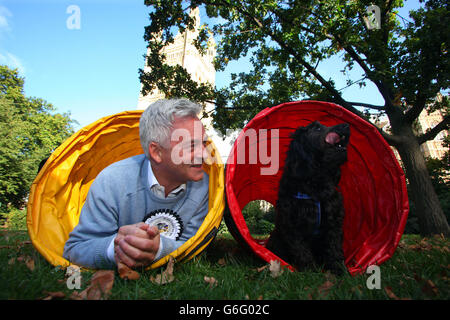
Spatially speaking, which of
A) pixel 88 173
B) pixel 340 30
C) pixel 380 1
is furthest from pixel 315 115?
pixel 380 1

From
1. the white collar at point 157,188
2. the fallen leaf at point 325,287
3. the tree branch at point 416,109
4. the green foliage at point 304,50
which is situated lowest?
the fallen leaf at point 325,287

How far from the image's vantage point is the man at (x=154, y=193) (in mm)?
1875

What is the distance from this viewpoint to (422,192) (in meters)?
5.64

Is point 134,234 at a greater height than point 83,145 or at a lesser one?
Result: lesser

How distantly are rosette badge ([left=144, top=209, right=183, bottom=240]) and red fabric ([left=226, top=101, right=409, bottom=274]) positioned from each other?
571 millimetres

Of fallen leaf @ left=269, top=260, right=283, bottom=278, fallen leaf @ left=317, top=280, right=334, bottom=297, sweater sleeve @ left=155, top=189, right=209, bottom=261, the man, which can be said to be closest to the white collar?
the man

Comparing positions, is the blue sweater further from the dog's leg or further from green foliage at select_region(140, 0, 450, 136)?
green foliage at select_region(140, 0, 450, 136)

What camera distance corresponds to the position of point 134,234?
1.60 m

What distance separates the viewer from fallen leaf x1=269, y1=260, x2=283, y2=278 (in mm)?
1890

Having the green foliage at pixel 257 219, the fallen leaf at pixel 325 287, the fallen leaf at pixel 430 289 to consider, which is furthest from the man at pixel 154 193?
the green foliage at pixel 257 219

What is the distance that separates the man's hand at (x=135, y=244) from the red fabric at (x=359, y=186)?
2.64 feet

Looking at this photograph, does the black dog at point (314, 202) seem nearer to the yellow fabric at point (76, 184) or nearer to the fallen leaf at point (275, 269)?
the fallen leaf at point (275, 269)
